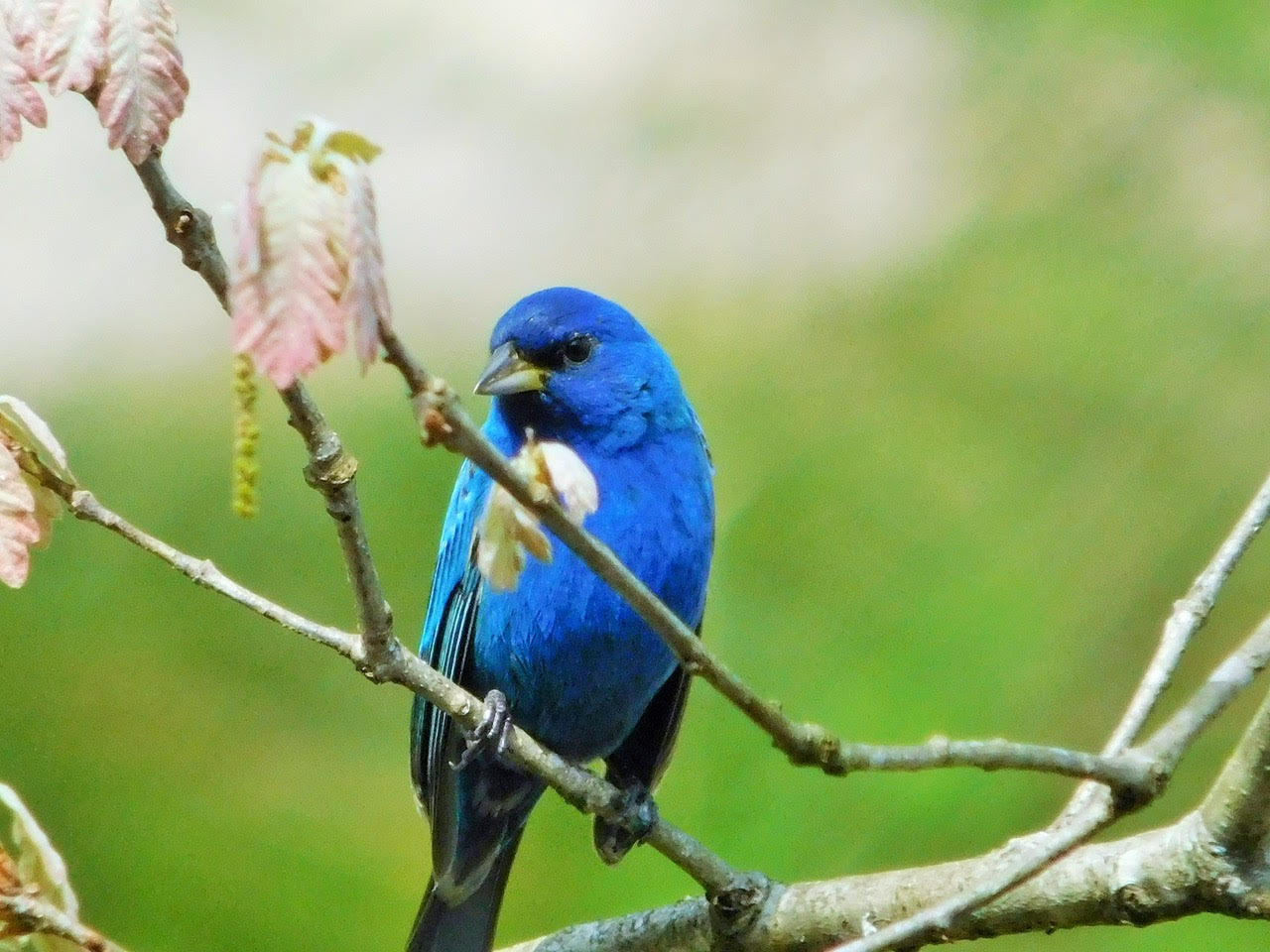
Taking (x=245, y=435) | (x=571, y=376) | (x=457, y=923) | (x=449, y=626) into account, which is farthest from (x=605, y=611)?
(x=245, y=435)

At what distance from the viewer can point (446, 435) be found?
128 centimetres

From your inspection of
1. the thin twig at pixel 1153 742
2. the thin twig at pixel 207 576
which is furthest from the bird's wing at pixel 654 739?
the thin twig at pixel 207 576

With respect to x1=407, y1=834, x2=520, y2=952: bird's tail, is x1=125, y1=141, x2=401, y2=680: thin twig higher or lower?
lower

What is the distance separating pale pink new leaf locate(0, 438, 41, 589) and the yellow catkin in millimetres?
484

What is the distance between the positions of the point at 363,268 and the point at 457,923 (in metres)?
2.60

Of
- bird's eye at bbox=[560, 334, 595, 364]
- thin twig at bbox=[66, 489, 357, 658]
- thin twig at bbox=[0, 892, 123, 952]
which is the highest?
bird's eye at bbox=[560, 334, 595, 364]

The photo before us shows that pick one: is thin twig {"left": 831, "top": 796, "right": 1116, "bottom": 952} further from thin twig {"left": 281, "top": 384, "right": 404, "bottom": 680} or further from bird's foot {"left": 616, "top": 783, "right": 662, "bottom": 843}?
bird's foot {"left": 616, "top": 783, "right": 662, "bottom": 843}

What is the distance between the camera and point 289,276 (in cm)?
126

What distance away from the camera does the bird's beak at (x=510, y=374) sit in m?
3.08

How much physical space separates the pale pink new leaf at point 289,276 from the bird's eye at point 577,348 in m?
1.97

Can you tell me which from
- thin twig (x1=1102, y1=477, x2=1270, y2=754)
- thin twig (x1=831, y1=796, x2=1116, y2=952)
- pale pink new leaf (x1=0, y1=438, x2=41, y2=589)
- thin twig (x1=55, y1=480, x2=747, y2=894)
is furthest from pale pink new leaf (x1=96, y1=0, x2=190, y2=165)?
thin twig (x1=1102, y1=477, x2=1270, y2=754)

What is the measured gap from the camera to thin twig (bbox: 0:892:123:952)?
1.83 meters

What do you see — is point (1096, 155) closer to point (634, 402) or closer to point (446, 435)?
point (634, 402)

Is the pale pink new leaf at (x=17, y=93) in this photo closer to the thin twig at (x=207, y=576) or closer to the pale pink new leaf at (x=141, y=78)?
the pale pink new leaf at (x=141, y=78)
